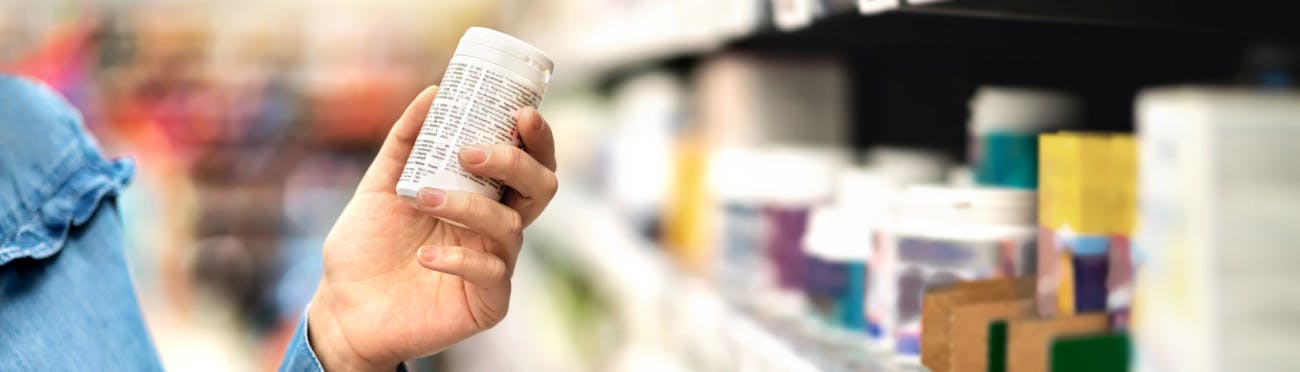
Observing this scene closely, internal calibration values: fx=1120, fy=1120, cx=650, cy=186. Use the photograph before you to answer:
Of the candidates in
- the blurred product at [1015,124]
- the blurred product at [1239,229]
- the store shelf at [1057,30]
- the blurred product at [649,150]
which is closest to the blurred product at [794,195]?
the store shelf at [1057,30]

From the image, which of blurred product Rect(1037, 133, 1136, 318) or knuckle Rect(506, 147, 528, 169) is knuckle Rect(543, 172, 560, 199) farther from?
blurred product Rect(1037, 133, 1136, 318)

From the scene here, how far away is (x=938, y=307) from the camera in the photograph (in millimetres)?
818

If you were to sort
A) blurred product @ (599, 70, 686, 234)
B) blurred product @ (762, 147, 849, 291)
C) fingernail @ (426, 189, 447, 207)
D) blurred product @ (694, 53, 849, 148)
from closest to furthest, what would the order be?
fingernail @ (426, 189, 447, 207)
blurred product @ (762, 147, 849, 291)
blurred product @ (694, 53, 849, 148)
blurred product @ (599, 70, 686, 234)

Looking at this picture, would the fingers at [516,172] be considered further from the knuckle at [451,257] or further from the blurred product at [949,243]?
the blurred product at [949,243]

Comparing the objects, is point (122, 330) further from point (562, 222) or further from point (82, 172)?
point (562, 222)

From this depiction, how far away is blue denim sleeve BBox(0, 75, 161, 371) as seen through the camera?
1018 mm

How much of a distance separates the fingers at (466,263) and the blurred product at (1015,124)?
399 millimetres

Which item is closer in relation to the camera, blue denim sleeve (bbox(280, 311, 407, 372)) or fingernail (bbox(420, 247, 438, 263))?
fingernail (bbox(420, 247, 438, 263))

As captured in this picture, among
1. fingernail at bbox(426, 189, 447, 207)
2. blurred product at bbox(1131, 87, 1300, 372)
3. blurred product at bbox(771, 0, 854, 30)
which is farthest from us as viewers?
blurred product at bbox(771, 0, 854, 30)

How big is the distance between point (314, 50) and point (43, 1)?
88 centimetres

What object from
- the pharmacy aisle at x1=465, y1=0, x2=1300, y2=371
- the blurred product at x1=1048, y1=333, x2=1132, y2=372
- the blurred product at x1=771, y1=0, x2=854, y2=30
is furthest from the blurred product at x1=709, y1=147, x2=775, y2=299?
the blurred product at x1=1048, y1=333, x2=1132, y2=372

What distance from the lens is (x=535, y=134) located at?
2.71 feet

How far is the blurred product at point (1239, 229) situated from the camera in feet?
1.55

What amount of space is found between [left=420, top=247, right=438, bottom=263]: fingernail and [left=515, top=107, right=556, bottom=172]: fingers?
4.1 inches
